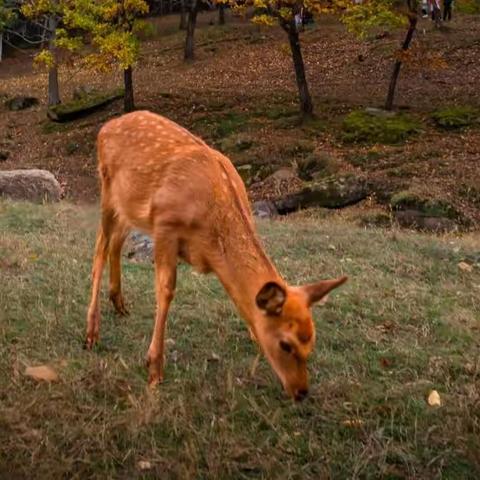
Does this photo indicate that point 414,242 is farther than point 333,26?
No

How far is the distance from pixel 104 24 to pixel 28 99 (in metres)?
8.21

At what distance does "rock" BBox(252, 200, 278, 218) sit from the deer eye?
430 inches


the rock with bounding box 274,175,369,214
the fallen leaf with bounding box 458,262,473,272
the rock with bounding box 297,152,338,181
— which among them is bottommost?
the rock with bounding box 297,152,338,181

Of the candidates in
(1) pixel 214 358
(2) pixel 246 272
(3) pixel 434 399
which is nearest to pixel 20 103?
(1) pixel 214 358

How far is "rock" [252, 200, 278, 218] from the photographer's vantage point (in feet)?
50.8

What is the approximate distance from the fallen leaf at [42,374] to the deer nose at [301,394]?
4.91 ft

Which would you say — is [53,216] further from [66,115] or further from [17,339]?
[66,115]

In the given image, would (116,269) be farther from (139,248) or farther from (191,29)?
(191,29)

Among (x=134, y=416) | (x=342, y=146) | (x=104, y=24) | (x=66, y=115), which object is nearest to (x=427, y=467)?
(x=134, y=416)

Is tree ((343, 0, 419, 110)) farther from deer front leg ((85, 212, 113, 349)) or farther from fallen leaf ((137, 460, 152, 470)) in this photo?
fallen leaf ((137, 460, 152, 470))

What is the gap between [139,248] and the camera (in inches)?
356

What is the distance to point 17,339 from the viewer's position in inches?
221

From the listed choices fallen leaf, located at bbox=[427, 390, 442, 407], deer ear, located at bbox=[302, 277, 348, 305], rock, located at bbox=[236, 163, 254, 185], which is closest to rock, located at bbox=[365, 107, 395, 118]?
rock, located at bbox=[236, 163, 254, 185]

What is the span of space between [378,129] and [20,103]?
14.7 m
